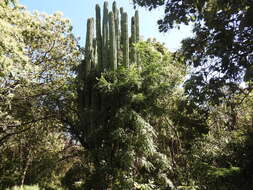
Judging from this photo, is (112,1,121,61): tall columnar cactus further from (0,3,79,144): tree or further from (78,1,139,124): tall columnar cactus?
(0,3,79,144): tree

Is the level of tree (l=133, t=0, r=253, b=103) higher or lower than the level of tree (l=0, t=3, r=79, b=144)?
lower

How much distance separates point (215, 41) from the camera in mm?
4707

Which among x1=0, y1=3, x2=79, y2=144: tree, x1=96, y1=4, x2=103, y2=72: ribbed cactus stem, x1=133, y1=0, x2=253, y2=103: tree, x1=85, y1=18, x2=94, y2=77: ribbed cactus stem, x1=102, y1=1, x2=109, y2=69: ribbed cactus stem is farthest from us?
x1=0, y1=3, x2=79, y2=144: tree

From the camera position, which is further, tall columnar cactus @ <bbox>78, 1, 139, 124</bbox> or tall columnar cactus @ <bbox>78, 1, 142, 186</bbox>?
tall columnar cactus @ <bbox>78, 1, 139, 124</bbox>

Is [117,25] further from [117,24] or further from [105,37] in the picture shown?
[105,37]

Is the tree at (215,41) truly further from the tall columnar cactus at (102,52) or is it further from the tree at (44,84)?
the tree at (44,84)

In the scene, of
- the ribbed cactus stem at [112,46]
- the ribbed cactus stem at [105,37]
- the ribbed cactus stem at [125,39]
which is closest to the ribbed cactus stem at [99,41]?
the ribbed cactus stem at [105,37]

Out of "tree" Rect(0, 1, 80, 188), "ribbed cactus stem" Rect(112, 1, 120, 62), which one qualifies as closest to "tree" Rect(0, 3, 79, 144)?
"tree" Rect(0, 1, 80, 188)

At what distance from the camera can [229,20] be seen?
4.65m

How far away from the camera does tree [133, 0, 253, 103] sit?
4.30 m

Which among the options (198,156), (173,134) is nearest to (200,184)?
(198,156)

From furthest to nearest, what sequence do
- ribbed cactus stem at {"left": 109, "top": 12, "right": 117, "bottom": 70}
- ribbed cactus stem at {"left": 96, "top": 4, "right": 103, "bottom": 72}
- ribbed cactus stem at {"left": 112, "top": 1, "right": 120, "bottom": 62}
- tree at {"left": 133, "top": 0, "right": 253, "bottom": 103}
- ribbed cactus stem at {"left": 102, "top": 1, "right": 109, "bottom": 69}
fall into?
1. ribbed cactus stem at {"left": 112, "top": 1, "right": 120, "bottom": 62}
2. ribbed cactus stem at {"left": 96, "top": 4, "right": 103, "bottom": 72}
3. ribbed cactus stem at {"left": 102, "top": 1, "right": 109, "bottom": 69}
4. ribbed cactus stem at {"left": 109, "top": 12, "right": 117, "bottom": 70}
5. tree at {"left": 133, "top": 0, "right": 253, "bottom": 103}

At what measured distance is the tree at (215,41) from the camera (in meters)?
4.30

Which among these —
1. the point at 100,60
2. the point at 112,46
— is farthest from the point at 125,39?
the point at 100,60
